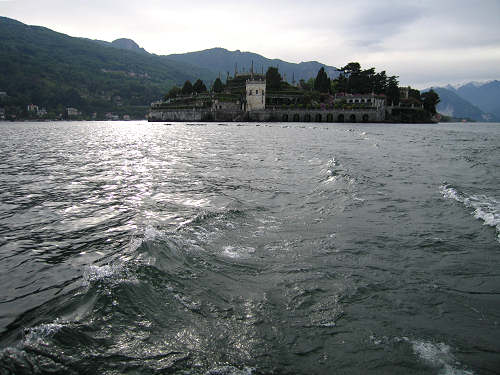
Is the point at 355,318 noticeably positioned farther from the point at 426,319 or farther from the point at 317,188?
the point at 317,188

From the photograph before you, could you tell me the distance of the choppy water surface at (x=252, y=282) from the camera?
4445 mm

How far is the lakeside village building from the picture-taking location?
112025 mm

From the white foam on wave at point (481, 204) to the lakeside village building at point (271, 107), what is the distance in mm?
102237

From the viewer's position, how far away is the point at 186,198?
13336mm

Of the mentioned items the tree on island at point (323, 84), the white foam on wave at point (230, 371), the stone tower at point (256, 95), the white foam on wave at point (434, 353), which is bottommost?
the white foam on wave at point (230, 371)

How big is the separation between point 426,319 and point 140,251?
569 cm

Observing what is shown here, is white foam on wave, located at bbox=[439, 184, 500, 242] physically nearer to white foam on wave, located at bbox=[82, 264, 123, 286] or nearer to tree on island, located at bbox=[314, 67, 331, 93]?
white foam on wave, located at bbox=[82, 264, 123, 286]

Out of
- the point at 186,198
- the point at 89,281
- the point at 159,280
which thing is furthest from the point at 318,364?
the point at 186,198

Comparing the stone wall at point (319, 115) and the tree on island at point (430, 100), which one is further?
the tree on island at point (430, 100)

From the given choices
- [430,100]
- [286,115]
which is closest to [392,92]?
[430,100]

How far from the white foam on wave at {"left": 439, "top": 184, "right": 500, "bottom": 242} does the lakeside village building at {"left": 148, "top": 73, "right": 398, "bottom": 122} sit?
10224cm

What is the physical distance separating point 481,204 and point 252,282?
9.53m

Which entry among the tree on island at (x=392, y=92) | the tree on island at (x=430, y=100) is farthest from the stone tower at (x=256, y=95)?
the tree on island at (x=430, y=100)

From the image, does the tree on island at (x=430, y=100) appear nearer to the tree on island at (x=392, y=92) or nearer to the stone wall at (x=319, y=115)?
the tree on island at (x=392, y=92)
